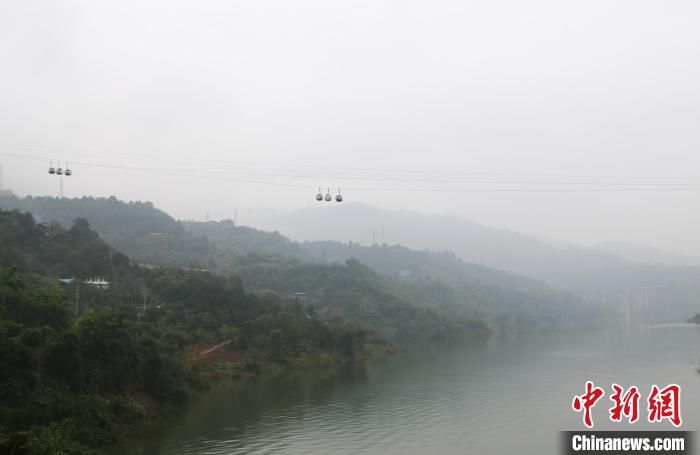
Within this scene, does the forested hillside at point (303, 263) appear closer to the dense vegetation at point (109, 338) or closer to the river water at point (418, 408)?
the dense vegetation at point (109, 338)

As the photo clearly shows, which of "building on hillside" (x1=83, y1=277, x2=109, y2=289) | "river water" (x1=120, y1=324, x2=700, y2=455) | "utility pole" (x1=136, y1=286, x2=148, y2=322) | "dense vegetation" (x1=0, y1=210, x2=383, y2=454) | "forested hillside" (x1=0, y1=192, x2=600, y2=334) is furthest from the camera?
"forested hillside" (x1=0, y1=192, x2=600, y2=334)

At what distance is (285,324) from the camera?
1554 inches

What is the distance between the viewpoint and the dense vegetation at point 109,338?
16.2 m

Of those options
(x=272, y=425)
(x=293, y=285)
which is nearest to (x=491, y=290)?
(x=293, y=285)

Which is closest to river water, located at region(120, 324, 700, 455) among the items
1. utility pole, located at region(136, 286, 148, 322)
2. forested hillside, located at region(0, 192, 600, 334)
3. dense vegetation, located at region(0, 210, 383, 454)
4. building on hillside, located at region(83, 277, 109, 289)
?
dense vegetation, located at region(0, 210, 383, 454)

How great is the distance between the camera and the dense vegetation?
1617 centimetres

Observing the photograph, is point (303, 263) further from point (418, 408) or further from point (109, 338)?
point (109, 338)

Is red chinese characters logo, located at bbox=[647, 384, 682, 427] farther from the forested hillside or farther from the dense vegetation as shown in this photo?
the forested hillside

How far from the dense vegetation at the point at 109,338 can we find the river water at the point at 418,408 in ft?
5.26

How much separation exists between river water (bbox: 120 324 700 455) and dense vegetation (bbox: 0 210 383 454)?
160 centimetres

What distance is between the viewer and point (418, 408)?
23438mm

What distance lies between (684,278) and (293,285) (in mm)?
149683

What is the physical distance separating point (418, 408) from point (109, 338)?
11549mm

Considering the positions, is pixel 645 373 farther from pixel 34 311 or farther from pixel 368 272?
pixel 368 272
